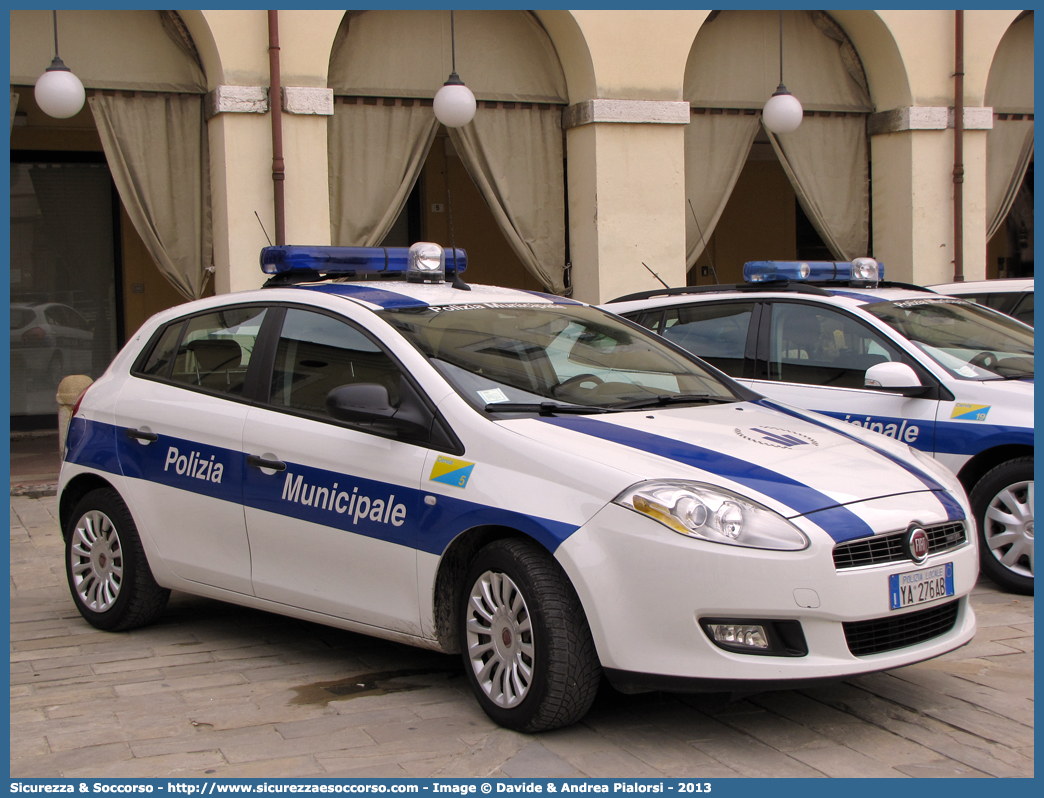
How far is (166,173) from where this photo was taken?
34.1 feet

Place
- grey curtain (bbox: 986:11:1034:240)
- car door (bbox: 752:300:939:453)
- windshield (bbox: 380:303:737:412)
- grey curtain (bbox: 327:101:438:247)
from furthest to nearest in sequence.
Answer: grey curtain (bbox: 986:11:1034:240) < grey curtain (bbox: 327:101:438:247) < car door (bbox: 752:300:939:453) < windshield (bbox: 380:303:737:412)

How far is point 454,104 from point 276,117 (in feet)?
5.17

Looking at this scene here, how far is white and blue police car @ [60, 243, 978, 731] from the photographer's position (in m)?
3.70

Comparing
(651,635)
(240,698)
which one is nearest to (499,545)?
(651,635)

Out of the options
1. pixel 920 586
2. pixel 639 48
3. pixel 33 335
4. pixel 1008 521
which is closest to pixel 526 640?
pixel 920 586

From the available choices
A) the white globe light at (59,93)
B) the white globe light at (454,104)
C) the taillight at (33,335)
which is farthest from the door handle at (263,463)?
the taillight at (33,335)

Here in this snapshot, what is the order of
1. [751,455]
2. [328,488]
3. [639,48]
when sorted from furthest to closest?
[639,48], [328,488], [751,455]

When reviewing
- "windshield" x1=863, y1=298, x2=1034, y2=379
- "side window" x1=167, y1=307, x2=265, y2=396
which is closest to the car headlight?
"side window" x1=167, y1=307, x2=265, y2=396

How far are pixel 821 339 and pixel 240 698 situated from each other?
387 cm

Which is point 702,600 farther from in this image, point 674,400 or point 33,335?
point 33,335

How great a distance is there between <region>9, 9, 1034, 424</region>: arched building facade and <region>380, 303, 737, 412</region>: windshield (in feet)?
18.9

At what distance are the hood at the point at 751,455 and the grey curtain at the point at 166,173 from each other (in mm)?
6927

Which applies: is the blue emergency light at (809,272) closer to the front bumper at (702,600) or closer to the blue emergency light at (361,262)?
the blue emergency light at (361,262)

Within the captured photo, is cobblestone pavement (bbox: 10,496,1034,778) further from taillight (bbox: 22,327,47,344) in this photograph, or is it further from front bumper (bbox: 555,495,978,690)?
taillight (bbox: 22,327,47,344)
